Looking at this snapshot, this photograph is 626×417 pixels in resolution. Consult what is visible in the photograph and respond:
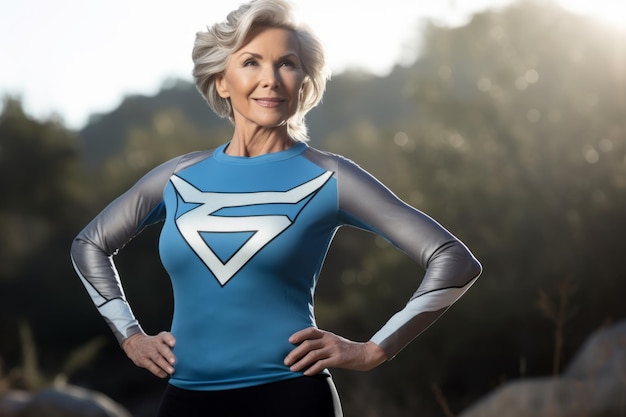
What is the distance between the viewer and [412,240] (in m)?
2.96

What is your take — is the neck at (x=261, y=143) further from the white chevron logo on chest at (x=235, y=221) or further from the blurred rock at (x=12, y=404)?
the blurred rock at (x=12, y=404)

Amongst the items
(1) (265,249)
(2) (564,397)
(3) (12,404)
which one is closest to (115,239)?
(1) (265,249)

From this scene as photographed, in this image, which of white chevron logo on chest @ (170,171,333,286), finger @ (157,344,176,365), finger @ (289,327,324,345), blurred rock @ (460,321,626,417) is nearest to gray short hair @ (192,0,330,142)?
white chevron logo on chest @ (170,171,333,286)

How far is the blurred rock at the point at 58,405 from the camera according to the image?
10415 millimetres

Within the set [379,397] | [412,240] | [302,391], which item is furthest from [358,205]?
[379,397]

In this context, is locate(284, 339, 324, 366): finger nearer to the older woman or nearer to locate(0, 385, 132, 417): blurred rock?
the older woman

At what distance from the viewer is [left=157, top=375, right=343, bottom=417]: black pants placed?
2.84 meters

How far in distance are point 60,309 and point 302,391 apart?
957 inches

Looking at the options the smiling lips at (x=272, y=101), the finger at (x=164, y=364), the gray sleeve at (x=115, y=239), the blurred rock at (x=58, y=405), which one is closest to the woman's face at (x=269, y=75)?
the smiling lips at (x=272, y=101)

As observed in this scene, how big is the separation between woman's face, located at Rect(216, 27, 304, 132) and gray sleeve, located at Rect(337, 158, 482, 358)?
1.16ft

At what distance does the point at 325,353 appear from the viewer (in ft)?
9.41

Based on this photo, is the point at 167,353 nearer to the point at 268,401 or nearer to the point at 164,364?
the point at 164,364

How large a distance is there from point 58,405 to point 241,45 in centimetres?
828

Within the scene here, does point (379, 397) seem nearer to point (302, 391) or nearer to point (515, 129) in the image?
point (515, 129)
